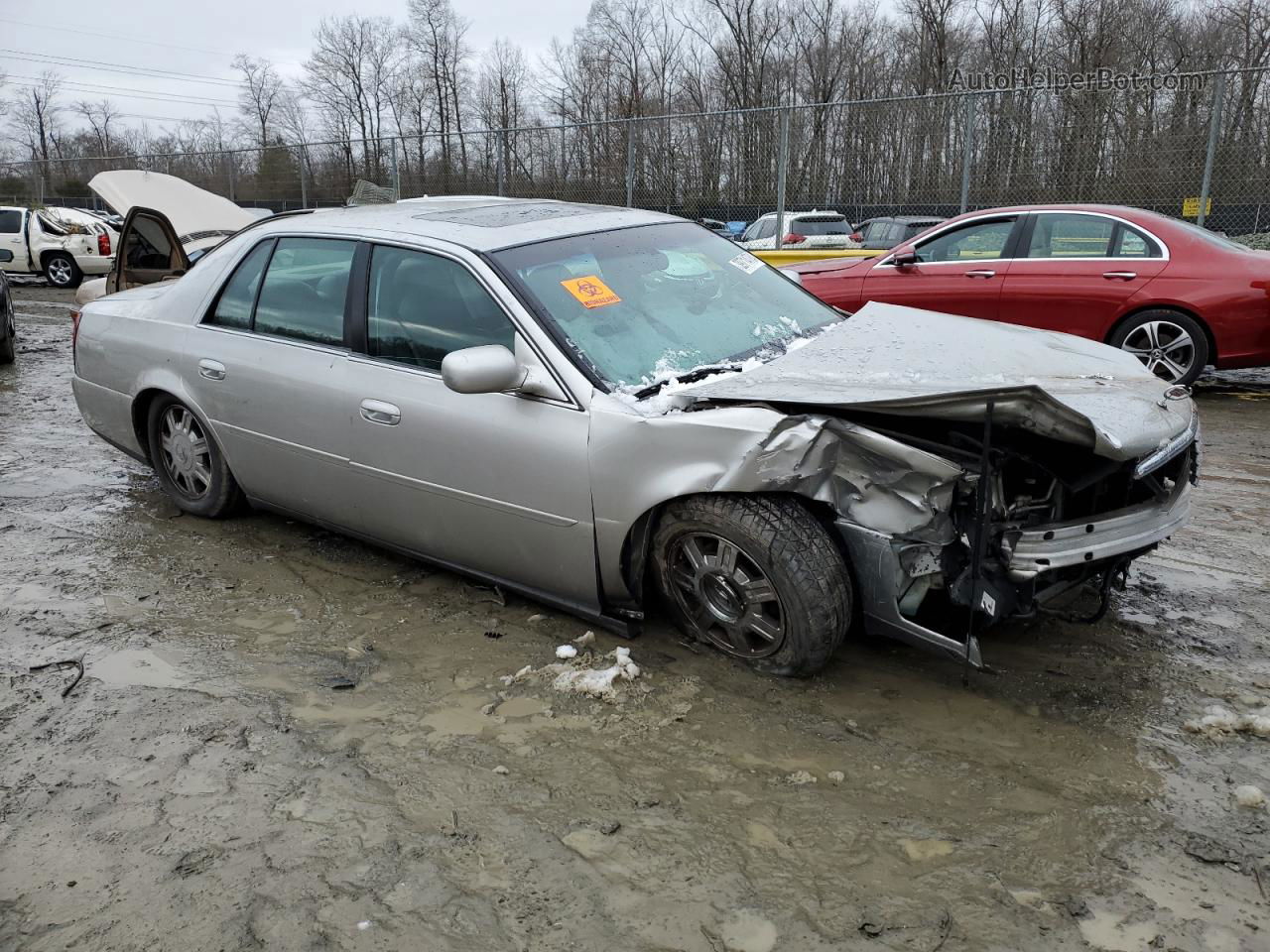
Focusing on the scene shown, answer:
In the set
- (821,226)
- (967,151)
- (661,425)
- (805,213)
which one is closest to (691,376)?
(661,425)

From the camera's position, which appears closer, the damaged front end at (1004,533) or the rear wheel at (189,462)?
the damaged front end at (1004,533)

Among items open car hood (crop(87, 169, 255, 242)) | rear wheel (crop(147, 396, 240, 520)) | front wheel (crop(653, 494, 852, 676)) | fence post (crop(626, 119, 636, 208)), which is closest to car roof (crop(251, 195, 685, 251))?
rear wheel (crop(147, 396, 240, 520))

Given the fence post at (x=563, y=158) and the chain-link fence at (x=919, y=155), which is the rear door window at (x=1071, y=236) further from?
the fence post at (x=563, y=158)

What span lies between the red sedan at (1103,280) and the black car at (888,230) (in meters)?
4.21

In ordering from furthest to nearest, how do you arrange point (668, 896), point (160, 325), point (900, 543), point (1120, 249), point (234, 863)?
point (1120, 249) < point (160, 325) < point (900, 543) < point (234, 863) < point (668, 896)

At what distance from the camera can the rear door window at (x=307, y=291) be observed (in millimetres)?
4258

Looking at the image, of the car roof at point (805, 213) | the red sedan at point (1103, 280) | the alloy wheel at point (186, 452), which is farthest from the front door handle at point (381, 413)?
the car roof at point (805, 213)

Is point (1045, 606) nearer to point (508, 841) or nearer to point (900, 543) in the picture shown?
point (900, 543)

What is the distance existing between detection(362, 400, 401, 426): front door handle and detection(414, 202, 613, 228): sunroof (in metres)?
0.84

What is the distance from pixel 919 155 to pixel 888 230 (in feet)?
3.82

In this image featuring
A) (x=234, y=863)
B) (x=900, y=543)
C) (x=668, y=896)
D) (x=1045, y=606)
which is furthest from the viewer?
(x=1045, y=606)

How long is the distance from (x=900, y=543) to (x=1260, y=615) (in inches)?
69.0

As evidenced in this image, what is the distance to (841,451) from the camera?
3107 millimetres

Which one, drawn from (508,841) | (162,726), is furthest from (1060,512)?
(162,726)
